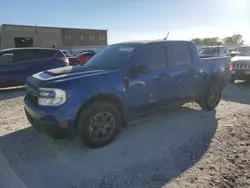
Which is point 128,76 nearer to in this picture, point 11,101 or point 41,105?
point 41,105

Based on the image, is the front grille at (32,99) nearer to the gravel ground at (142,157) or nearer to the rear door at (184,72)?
the gravel ground at (142,157)

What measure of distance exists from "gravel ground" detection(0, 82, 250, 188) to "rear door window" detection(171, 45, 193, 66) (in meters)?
1.35

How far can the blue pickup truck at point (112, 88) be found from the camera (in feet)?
12.7

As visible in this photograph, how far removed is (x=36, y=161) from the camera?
386 cm

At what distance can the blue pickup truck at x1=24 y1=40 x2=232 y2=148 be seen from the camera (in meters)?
3.88

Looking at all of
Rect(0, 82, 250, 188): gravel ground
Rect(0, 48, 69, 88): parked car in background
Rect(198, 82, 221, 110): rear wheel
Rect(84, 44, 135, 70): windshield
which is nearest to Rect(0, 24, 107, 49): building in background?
Rect(0, 48, 69, 88): parked car in background

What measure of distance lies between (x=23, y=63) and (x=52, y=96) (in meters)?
7.02

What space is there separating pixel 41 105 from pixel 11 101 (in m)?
4.73

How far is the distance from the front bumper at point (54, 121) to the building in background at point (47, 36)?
5455cm

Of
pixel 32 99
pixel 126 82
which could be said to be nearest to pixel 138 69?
pixel 126 82

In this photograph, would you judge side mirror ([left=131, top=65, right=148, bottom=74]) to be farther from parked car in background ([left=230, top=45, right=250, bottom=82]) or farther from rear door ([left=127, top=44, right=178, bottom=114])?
parked car in background ([left=230, top=45, right=250, bottom=82])

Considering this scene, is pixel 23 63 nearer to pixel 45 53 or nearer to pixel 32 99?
pixel 45 53

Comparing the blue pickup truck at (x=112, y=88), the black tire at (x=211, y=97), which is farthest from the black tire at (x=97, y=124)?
the black tire at (x=211, y=97)

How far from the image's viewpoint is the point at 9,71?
9.66m
